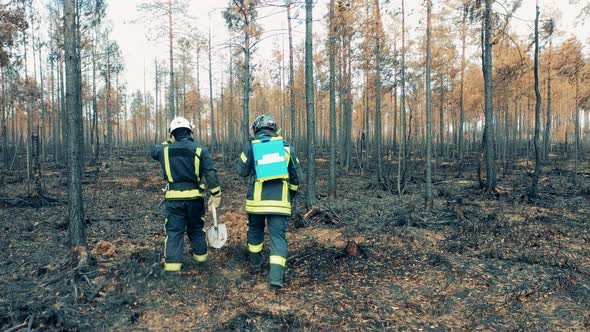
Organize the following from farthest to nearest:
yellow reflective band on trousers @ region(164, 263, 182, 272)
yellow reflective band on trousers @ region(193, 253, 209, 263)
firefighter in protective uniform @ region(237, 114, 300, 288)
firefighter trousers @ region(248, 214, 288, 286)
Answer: yellow reflective band on trousers @ region(193, 253, 209, 263) < yellow reflective band on trousers @ region(164, 263, 182, 272) < firefighter in protective uniform @ region(237, 114, 300, 288) < firefighter trousers @ region(248, 214, 288, 286)

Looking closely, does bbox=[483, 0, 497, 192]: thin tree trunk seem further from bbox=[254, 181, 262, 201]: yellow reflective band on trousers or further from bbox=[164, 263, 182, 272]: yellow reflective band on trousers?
bbox=[164, 263, 182, 272]: yellow reflective band on trousers

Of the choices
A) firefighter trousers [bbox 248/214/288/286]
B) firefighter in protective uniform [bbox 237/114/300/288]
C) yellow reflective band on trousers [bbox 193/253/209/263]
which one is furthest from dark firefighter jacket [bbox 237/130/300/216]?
yellow reflective band on trousers [bbox 193/253/209/263]

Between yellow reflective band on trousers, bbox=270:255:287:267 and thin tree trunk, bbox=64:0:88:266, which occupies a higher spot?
thin tree trunk, bbox=64:0:88:266

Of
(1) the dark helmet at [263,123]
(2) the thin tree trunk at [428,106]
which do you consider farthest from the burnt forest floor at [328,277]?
(1) the dark helmet at [263,123]

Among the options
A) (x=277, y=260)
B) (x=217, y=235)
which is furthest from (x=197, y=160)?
(x=277, y=260)

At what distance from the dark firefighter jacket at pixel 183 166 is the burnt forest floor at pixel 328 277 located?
111 centimetres

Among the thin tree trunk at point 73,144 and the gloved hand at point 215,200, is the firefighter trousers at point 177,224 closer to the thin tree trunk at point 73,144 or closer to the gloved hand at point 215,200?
the gloved hand at point 215,200

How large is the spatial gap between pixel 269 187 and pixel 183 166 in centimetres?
120

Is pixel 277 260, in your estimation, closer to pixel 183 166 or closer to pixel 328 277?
pixel 328 277

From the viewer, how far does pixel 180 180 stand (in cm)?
469

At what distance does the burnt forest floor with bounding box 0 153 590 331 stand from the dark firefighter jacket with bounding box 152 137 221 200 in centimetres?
111

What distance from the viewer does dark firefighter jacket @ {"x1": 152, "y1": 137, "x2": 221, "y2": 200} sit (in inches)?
183

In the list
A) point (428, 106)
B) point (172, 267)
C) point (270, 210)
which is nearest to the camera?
point (270, 210)

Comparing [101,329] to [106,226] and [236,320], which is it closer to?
[236,320]
